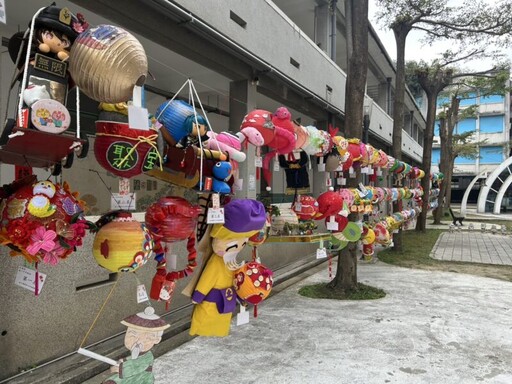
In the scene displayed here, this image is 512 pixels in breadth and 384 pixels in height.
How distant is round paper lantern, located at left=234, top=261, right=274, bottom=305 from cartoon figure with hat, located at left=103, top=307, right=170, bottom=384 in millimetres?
795

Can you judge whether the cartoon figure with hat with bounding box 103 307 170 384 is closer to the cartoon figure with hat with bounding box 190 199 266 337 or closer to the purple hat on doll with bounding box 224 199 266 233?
the cartoon figure with hat with bounding box 190 199 266 337

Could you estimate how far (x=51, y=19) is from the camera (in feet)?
6.27

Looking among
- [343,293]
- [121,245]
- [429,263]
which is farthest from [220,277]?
[429,263]

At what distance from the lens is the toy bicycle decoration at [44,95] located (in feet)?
5.74

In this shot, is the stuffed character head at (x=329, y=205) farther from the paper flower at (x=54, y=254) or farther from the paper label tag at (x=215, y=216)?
the paper flower at (x=54, y=254)

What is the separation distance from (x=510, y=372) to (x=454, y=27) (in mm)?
11464

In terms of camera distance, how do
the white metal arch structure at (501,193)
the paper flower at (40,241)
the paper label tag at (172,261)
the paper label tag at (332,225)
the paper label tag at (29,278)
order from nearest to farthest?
the paper flower at (40,241) → the paper label tag at (29,278) → the paper label tag at (172,261) → the paper label tag at (332,225) → the white metal arch structure at (501,193)

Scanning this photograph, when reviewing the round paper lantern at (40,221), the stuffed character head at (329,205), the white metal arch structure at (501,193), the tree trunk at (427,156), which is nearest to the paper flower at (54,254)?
the round paper lantern at (40,221)

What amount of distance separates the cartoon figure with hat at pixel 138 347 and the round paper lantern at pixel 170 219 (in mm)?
485

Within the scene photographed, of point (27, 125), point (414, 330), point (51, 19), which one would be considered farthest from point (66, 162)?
point (414, 330)

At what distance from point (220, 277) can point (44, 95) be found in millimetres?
1810

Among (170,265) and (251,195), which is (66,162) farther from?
(251,195)

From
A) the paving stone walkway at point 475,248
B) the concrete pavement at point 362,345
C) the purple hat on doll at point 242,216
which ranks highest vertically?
the purple hat on doll at point 242,216

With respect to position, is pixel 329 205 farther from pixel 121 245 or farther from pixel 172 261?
pixel 121 245
